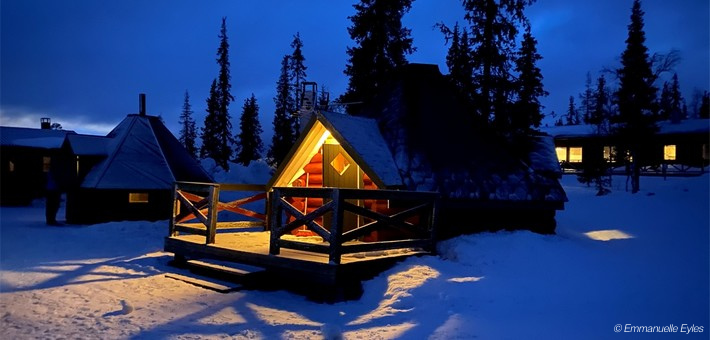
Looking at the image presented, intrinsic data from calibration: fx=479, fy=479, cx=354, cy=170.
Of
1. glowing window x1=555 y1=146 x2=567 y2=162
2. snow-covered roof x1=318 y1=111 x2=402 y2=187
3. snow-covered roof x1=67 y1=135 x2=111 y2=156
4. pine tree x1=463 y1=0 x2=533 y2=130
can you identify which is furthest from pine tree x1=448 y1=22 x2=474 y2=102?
glowing window x1=555 y1=146 x2=567 y2=162

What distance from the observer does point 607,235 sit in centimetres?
1430

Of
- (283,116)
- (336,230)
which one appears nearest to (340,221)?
(336,230)

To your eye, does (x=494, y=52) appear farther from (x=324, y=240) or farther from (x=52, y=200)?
(x=52, y=200)

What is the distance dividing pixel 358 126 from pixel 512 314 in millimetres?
6432

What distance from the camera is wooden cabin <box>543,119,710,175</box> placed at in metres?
34.8

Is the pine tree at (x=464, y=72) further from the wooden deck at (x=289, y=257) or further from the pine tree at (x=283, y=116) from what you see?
the pine tree at (x=283, y=116)

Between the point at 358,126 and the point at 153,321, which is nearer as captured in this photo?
the point at 153,321

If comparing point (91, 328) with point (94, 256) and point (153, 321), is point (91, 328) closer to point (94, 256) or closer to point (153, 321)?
point (153, 321)

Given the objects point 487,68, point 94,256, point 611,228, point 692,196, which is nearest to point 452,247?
point 611,228

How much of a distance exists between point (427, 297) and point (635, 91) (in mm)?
27683

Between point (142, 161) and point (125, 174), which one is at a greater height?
point (142, 161)

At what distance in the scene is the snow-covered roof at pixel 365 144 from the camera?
10.6m

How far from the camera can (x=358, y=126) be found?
1196 cm

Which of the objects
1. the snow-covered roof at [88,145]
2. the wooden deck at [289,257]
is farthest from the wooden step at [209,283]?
the snow-covered roof at [88,145]
